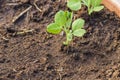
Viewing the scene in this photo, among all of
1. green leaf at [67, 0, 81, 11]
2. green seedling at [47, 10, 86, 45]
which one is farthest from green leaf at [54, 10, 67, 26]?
green leaf at [67, 0, 81, 11]

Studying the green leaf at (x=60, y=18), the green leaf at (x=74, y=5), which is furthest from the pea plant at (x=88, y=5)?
the green leaf at (x=60, y=18)

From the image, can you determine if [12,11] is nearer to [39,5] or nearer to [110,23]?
[39,5]

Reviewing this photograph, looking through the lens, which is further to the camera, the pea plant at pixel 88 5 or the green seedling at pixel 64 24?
the pea plant at pixel 88 5

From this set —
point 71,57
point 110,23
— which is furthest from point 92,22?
point 71,57

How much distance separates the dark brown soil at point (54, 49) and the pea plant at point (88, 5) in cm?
7

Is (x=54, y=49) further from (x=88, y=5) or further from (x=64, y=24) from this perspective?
(x=88, y=5)

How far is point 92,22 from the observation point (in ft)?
6.03

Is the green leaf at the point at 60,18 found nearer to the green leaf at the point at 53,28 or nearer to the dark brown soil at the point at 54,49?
the green leaf at the point at 53,28

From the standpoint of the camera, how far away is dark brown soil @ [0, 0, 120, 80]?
5.20 ft

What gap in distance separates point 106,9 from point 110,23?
0.12 meters

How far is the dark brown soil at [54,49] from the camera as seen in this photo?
1586 mm

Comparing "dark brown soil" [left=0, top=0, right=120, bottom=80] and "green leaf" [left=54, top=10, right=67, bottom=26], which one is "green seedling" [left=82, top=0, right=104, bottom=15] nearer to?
"dark brown soil" [left=0, top=0, right=120, bottom=80]

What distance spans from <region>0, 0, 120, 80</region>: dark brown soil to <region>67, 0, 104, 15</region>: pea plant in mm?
71

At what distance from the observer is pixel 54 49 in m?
1.72
